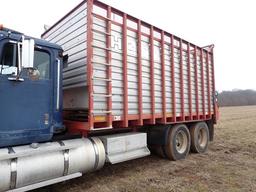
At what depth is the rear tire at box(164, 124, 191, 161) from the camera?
6766 millimetres

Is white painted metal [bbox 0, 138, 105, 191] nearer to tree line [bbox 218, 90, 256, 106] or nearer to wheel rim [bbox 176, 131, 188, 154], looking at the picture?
wheel rim [bbox 176, 131, 188, 154]

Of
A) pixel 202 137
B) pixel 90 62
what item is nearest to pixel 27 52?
pixel 90 62

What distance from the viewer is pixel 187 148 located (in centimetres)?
739

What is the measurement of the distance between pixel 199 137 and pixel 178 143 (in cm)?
136

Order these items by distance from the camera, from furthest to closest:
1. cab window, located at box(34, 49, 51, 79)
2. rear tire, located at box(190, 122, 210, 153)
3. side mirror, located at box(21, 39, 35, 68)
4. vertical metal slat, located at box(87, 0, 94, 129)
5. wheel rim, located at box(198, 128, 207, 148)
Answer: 1. wheel rim, located at box(198, 128, 207, 148)
2. rear tire, located at box(190, 122, 210, 153)
3. vertical metal slat, located at box(87, 0, 94, 129)
4. cab window, located at box(34, 49, 51, 79)
5. side mirror, located at box(21, 39, 35, 68)

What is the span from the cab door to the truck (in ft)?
0.05

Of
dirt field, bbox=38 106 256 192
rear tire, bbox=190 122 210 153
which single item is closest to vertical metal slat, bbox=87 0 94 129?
dirt field, bbox=38 106 256 192

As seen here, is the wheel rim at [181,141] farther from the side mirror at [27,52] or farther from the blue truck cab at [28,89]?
the side mirror at [27,52]

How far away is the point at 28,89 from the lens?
4.18 meters

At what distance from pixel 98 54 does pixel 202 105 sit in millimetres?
4744

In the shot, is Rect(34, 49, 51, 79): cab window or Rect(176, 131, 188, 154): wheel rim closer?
Rect(34, 49, 51, 79): cab window

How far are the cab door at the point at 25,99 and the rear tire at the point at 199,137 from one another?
5002 mm

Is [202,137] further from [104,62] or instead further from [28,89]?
[28,89]

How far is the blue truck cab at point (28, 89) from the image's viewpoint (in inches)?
153
